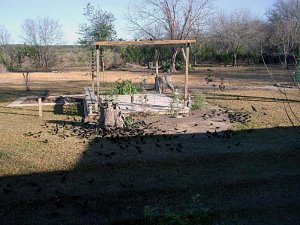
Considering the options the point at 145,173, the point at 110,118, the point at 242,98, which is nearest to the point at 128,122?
the point at 110,118

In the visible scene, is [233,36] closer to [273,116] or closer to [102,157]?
[273,116]

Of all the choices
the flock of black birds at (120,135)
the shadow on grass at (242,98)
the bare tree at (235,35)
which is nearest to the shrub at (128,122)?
the flock of black birds at (120,135)

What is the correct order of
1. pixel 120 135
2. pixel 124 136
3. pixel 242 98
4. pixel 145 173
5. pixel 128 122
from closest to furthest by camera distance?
pixel 145 173
pixel 124 136
pixel 120 135
pixel 128 122
pixel 242 98

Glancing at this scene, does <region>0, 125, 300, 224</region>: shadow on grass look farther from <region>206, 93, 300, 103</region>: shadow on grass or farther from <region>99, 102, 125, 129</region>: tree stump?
<region>206, 93, 300, 103</region>: shadow on grass

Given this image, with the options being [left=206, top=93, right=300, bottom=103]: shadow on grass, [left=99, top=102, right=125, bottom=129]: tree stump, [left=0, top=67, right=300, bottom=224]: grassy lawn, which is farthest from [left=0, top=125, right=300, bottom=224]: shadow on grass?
[left=206, top=93, right=300, bottom=103]: shadow on grass

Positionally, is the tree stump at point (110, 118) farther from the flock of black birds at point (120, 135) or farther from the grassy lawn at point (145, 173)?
the grassy lawn at point (145, 173)

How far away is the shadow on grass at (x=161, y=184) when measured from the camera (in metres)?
4.07

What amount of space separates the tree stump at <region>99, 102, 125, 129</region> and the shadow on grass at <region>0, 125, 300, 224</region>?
49.0 inches

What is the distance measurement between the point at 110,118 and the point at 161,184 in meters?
3.97

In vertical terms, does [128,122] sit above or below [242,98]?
below

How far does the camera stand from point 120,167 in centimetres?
584

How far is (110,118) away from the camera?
873 cm

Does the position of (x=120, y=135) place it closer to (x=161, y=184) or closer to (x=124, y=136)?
(x=124, y=136)

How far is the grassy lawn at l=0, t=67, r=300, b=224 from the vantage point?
13.6 ft
